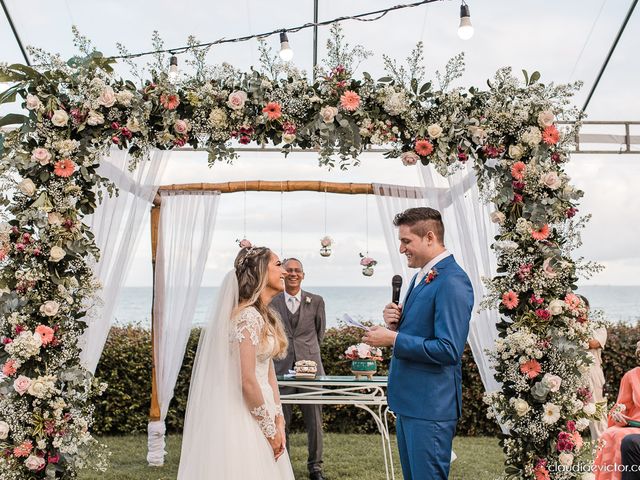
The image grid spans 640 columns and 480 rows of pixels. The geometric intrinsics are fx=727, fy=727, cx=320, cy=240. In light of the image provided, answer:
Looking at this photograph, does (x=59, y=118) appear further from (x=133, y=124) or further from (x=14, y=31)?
(x=14, y=31)

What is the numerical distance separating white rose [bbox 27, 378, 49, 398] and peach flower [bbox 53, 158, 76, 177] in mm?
1045

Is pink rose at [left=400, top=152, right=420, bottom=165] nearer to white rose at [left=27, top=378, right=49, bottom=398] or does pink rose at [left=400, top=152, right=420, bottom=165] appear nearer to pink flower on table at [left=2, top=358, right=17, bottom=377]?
white rose at [left=27, top=378, right=49, bottom=398]

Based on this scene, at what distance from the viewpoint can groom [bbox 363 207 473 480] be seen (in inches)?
126

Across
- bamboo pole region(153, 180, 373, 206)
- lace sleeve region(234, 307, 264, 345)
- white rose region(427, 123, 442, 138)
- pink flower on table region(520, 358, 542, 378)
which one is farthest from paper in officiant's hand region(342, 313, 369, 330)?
bamboo pole region(153, 180, 373, 206)

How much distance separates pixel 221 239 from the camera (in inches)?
1574

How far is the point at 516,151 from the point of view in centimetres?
374

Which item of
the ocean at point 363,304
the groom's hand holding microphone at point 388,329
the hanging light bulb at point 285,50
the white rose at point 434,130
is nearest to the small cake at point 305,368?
the groom's hand holding microphone at point 388,329

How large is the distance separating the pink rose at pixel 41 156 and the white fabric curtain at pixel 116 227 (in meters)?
0.77

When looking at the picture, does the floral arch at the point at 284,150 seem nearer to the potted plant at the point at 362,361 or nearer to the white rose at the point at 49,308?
the white rose at the point at 49,308

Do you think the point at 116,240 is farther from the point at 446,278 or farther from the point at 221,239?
the point at 221,239

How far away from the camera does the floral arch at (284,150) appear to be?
365 cm

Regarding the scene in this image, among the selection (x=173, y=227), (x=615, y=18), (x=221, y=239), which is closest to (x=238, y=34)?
(x=173, y=227)

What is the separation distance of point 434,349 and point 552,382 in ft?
2.46

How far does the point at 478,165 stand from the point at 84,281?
219 cm
